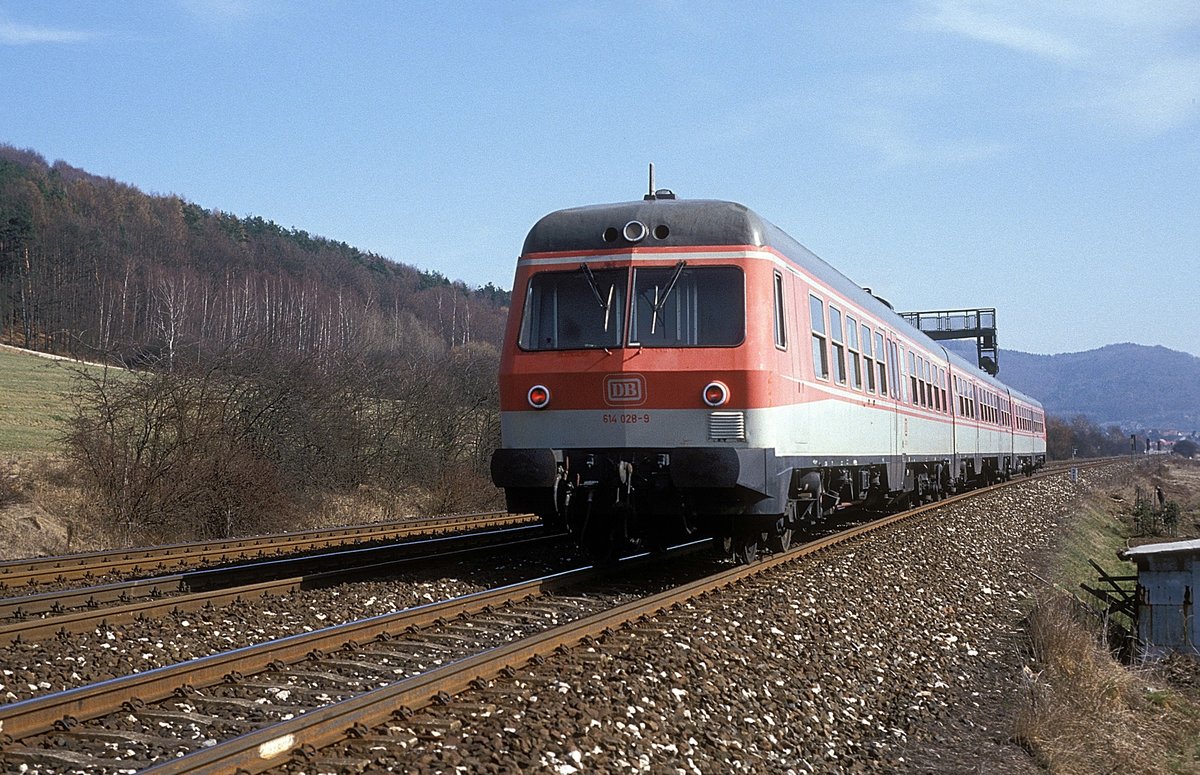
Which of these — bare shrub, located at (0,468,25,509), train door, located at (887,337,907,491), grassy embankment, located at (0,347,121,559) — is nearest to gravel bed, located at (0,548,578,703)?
train door, located at (887,337,907,491)

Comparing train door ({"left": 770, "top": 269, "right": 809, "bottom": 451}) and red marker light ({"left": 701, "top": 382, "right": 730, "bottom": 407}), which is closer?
red marker light ({"left": 701, "top": 382, "right": 730, "bottom": 407})

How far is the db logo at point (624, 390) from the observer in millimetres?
10211

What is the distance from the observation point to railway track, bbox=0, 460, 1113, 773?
4.80 m

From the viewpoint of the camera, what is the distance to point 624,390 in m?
10.2

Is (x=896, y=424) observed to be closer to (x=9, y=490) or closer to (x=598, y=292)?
(x=598, y=292)

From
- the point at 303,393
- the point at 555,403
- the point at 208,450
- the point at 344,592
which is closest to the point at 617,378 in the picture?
the point at 555,403

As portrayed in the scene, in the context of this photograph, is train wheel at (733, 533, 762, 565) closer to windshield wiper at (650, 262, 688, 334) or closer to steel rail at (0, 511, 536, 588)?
windshield wiper at (650, 262, 688, 334)

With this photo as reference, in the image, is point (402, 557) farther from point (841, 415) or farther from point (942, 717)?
point (942, 717)

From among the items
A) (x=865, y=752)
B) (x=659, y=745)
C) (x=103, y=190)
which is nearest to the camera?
(x=659, y=745)

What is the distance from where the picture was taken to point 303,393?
22.2m

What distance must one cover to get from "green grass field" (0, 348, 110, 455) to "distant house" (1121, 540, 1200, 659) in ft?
48.0

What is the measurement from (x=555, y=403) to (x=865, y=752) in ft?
15.8

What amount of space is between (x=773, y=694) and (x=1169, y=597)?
8102mm

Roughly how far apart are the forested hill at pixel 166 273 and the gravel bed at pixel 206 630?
137 feet
